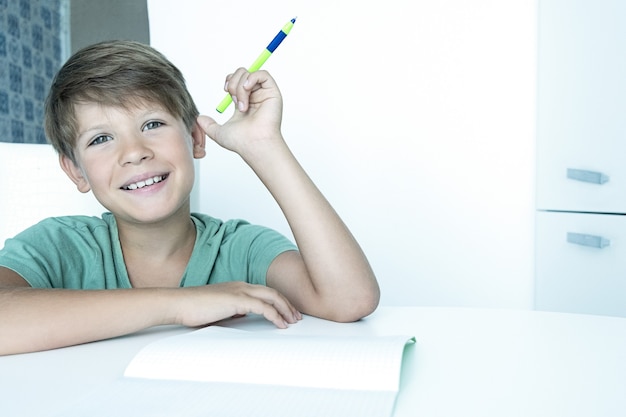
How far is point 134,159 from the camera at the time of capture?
3.62 ft

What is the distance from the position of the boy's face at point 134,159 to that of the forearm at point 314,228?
22 cm

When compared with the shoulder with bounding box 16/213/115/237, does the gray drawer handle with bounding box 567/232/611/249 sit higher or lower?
lower

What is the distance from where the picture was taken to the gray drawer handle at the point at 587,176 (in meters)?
1.59

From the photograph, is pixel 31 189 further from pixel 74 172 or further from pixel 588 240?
pixel 588 240

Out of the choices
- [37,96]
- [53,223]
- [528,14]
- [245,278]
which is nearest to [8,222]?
[53,223]

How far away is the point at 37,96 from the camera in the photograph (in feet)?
10.7

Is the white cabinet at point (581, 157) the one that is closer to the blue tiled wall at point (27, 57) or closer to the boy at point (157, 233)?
the boy at point (157, 233)

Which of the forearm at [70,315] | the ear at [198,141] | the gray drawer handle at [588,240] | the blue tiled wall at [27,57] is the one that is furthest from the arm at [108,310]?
the blue tiled wall at [27,57]

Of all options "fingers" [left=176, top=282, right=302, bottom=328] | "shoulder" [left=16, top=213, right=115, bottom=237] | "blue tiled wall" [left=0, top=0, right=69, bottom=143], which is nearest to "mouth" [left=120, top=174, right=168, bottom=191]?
"shoulder" [left=16, top=213, right=115, bottom=237]

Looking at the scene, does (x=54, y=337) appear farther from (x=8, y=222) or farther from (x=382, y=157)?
(x=382, y=157)

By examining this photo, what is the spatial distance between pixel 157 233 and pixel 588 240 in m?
0.98

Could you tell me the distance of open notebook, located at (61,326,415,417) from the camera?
0.49 meters

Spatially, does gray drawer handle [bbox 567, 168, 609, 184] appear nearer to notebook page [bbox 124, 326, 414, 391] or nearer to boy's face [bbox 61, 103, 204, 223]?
boy's face [bbox 61, 103, 204, 223]

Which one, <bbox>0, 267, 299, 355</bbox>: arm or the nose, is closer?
<bbox>0, 267, 299, 355</bbox>: arm
